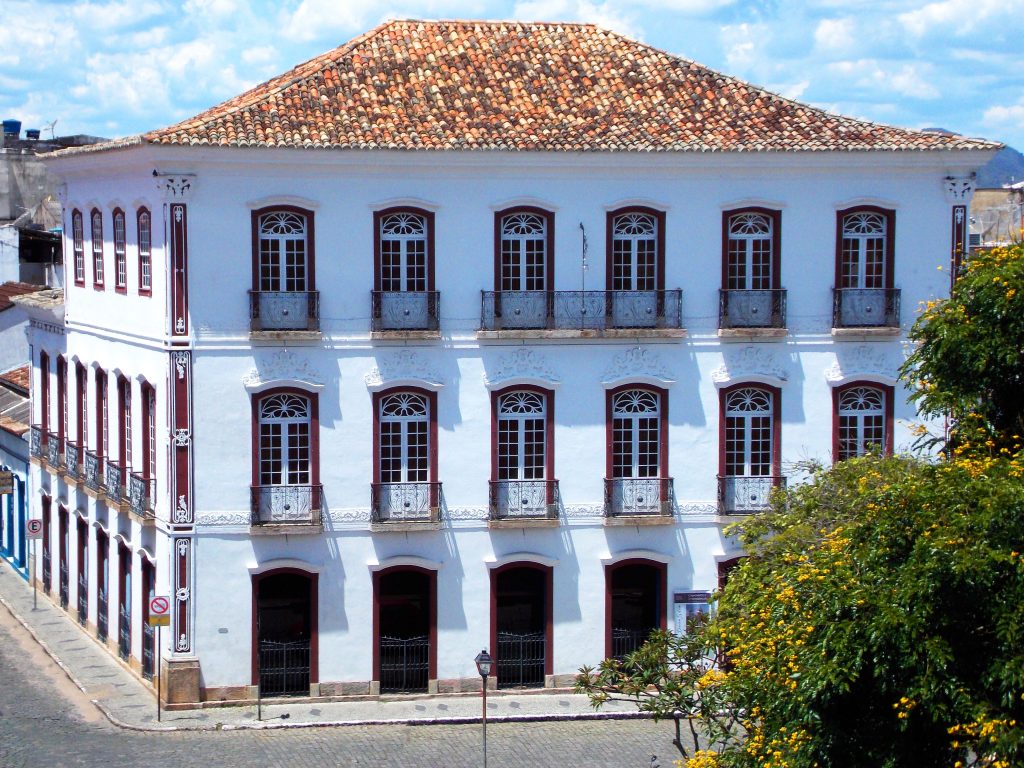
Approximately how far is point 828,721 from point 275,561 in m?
14.1

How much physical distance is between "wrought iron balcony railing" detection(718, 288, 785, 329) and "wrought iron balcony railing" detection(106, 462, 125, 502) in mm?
10944

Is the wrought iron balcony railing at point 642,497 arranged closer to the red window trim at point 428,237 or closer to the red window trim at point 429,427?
the red window trim at point 429,427

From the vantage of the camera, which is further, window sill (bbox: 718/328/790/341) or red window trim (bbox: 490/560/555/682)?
window sill (bbox: 718/328/790/341)

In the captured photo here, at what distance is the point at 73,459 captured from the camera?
3597cm

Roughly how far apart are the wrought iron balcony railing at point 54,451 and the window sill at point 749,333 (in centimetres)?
1432

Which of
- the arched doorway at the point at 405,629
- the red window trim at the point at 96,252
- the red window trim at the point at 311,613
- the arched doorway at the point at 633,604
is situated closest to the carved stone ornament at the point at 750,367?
the arched doorway at the point at 633,604

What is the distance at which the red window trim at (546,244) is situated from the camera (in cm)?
3031

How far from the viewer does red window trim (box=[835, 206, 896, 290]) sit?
3130 centimetres

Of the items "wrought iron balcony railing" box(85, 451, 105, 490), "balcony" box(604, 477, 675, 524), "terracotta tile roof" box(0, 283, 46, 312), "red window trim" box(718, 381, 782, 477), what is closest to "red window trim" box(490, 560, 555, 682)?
"balcony" box(604, 477, 675, 524)

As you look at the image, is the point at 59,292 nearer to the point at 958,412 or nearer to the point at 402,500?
the point at 402,500

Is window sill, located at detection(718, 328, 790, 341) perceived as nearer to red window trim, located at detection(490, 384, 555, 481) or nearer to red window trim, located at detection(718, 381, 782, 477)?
red window trim, located at detection(718, 381, 782, 477)

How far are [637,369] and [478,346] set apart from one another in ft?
9.09

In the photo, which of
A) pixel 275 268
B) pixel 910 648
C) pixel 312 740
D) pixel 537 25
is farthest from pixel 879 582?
pixel 537 25

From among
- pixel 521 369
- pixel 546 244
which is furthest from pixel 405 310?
pixel 546 244
